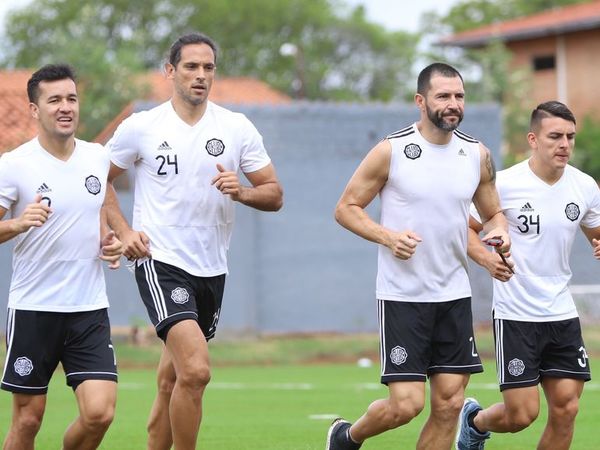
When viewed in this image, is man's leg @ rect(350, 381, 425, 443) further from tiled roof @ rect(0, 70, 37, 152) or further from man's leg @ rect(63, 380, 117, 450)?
tiled roof @ rect(0, 70, 37, 152)

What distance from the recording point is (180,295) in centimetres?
859

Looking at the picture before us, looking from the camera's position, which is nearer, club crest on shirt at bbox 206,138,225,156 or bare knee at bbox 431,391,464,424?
bare knee at bbox 431,391,464,424

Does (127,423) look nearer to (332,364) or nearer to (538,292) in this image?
(538,292)

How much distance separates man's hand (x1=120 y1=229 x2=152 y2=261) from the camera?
28.2ft

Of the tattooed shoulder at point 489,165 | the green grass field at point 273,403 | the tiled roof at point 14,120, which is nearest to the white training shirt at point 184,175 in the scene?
the tattooed shoulder at point 489,165

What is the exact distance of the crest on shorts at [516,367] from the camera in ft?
30.2

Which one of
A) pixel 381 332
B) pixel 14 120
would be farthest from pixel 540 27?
pixel 381 332

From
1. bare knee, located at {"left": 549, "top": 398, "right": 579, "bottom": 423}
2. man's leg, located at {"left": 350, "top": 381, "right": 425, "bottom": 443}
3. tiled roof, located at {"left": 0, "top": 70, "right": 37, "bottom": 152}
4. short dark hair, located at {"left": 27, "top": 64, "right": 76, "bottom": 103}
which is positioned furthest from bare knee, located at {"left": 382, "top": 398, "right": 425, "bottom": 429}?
tiled roof, located at {"left": 0, "top": 70, "right": 37, "bottom": 152}

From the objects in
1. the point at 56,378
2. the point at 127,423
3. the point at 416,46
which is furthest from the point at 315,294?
the point at 416,46

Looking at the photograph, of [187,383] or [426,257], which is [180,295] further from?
[426,257]

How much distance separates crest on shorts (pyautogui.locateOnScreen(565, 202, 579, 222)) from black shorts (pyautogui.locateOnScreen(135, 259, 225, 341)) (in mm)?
2393

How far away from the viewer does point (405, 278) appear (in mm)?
8617

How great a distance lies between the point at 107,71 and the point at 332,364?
22.8 meters

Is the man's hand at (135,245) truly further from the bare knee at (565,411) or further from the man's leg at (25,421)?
the bare knee at (565,411)
